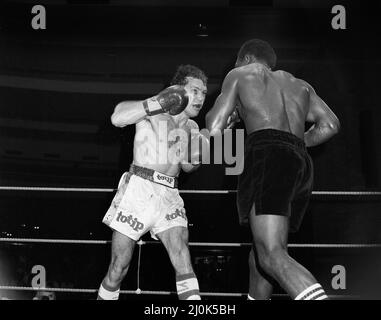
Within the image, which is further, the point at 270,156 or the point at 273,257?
the point at 270,156

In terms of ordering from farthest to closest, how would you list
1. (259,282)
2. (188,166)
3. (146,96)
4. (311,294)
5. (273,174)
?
(146,96)
(188,166)
(259,282)
(273,174)
(311,294)

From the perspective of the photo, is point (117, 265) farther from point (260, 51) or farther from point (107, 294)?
point (260, 51)

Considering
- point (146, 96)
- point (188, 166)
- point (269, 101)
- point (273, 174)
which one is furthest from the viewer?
point (146, 96)

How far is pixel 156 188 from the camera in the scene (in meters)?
2.92

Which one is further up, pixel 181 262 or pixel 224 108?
pixel 224 108

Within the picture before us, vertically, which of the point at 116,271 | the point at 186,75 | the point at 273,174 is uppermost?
the point at 186,75

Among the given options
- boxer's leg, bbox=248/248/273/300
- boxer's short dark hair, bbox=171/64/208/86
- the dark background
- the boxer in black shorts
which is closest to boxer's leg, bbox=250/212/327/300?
the boxer in black shorts

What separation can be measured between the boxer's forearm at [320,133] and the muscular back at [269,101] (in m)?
0.17

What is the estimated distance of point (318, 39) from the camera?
164 inches

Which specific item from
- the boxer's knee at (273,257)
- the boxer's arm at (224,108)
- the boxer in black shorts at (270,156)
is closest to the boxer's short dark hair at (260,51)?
the boxer in black shorts at (270,156)

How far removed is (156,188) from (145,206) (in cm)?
11

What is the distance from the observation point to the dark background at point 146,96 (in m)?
4.08

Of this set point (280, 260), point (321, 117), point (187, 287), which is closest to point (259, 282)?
point (187, 287)
